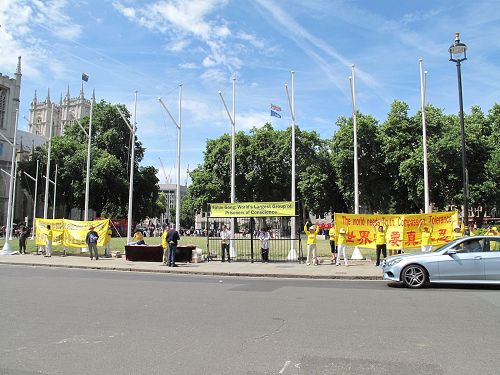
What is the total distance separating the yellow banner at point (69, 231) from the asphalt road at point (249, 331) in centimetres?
1232

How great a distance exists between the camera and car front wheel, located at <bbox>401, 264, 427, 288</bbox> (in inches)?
501

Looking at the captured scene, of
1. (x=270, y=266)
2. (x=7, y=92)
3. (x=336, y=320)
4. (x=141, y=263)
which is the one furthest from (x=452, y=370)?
(x=7, y=92)

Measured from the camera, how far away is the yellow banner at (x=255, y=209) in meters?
21.0

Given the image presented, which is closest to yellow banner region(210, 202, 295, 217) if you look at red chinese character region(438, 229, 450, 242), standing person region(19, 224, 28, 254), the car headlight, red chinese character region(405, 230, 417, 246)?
red chinese character region(405, 230, 417, 246)

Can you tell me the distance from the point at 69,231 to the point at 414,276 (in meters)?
20.0

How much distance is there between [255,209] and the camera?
21484mm

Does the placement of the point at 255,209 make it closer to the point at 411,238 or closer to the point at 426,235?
the point at 411,238

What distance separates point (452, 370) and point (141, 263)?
58.6 ft

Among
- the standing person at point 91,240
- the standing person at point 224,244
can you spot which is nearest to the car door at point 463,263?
the standing person at point 224,244

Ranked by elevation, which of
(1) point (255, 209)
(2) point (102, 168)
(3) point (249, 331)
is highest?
(2) point (102, 168)

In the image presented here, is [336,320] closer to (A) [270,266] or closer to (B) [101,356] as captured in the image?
(B) [101,356]

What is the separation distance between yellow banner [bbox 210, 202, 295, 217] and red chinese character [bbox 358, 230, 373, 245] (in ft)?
10.5

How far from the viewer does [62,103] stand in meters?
124

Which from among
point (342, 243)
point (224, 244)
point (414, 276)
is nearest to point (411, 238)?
point (342, 243)
